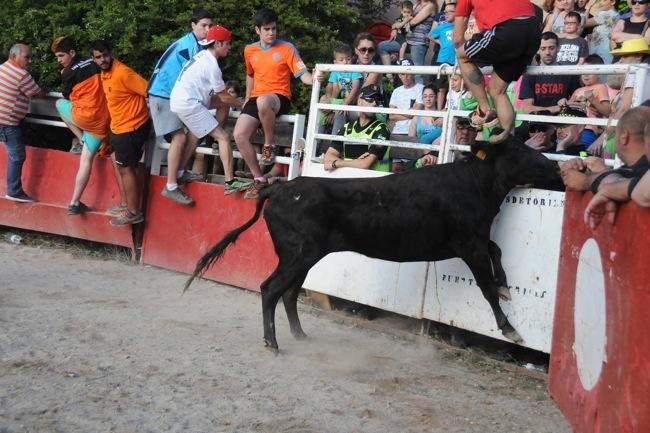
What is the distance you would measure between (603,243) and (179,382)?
9.33 feet

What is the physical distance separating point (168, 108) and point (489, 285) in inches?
158

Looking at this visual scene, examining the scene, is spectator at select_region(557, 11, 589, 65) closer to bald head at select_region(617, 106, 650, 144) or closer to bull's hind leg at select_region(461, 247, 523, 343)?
bull's hind leg at select_region(461, 247, 523, 343)

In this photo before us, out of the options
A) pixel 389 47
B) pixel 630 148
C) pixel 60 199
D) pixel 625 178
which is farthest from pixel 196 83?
pixel 625 178

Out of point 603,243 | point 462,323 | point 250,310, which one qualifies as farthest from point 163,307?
point 603,243

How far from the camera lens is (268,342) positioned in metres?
6.83

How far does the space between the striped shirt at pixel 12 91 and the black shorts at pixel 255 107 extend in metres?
3.17

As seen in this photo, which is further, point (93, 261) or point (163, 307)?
point (93, 261)

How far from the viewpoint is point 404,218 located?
22.4ft

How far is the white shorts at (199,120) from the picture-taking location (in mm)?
8781

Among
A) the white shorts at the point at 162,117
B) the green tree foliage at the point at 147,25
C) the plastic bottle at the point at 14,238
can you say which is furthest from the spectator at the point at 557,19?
the plastic bottle at the point at 14,238

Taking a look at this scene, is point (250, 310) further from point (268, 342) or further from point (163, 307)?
point (268, 342)

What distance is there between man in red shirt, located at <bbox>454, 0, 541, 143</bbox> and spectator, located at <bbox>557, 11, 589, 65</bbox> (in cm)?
257

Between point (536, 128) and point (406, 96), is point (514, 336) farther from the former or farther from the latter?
point (406, 96)

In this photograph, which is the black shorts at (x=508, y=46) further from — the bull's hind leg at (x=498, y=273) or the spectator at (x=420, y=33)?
the spectator at (x=420, y=33)
